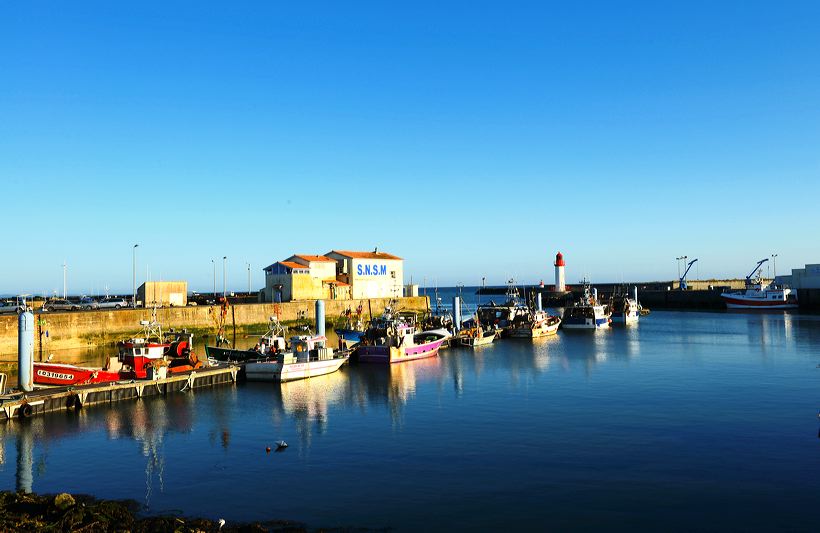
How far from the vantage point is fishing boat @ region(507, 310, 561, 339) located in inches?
2970

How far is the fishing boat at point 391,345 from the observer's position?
52438 mm

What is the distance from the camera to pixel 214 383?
4112cm

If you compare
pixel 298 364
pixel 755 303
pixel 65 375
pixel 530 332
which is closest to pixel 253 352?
pixel 298 364

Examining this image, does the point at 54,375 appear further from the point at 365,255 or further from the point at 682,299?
the point at 682,299

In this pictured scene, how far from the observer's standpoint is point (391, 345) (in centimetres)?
5334

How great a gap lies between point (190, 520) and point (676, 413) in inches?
926

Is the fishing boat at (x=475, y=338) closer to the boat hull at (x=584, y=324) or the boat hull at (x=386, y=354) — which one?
the boat hull at (x=386, y=354)

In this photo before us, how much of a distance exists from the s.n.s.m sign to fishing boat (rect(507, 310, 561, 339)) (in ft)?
73.4

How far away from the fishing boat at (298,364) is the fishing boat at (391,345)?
17.0ft

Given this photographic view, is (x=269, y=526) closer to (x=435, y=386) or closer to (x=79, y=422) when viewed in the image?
(x=79, y=422)

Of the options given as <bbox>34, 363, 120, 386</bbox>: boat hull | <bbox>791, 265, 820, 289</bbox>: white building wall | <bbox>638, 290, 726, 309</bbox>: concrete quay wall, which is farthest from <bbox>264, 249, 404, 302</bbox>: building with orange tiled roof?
<bbox>791, 265, 820, 289</bbox>: white building wall

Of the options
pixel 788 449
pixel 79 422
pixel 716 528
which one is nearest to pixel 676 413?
pixel 788 449

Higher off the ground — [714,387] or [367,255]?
[367,255]

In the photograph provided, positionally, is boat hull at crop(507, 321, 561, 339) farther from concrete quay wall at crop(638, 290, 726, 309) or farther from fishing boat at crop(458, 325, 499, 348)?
concrete quay wall at crop(638, 290, 726, 309)
